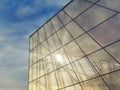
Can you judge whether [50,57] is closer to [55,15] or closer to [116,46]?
[55,15]

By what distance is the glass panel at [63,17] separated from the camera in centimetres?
1535

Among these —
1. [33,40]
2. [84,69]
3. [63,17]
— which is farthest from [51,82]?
[33,40]

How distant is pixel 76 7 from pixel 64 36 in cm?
236

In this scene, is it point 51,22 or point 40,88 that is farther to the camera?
point 51,22

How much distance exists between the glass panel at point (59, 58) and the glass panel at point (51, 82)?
0.91 meters

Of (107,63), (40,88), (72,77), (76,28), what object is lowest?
(107,63)

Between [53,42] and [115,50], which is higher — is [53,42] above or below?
above

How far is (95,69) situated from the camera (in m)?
11.2

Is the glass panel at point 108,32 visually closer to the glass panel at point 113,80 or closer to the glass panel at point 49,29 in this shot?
the glass panel at point 113,80

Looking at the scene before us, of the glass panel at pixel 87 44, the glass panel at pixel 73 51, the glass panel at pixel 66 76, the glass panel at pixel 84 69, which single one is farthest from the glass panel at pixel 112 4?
the glass panel at pixel 66 76

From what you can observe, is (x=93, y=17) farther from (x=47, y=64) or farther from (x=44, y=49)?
(x=44, y=49)

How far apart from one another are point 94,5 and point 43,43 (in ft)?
21.3

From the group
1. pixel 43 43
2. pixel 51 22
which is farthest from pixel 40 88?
pixel 51 22

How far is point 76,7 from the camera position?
14.9 metres
